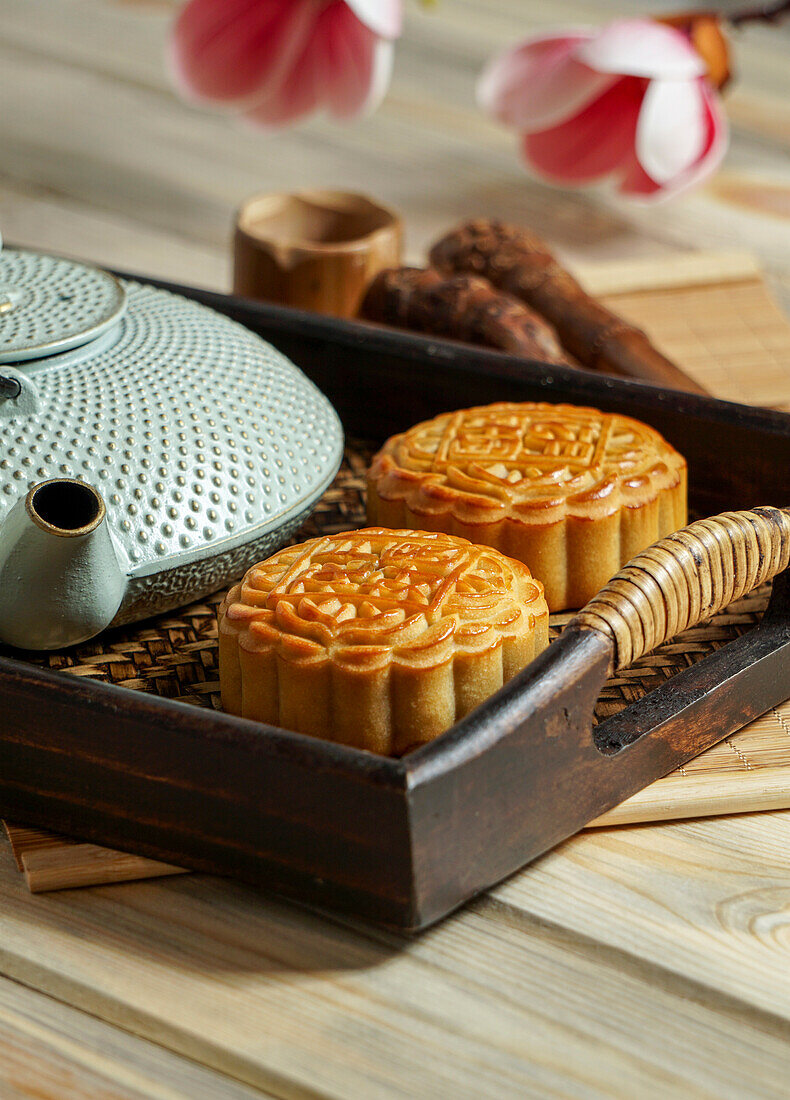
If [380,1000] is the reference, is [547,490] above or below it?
above

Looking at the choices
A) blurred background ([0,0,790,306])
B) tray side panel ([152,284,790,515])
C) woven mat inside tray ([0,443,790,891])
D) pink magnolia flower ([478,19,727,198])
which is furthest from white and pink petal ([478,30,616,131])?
woven mat inside tray ([0,443,790,891])

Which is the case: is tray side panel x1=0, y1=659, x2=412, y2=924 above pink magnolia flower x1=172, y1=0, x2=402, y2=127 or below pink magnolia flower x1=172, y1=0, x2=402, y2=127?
below

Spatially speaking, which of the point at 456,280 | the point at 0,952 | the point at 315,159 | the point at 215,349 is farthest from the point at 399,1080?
the point at 315,159

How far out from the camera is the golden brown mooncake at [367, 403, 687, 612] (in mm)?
807

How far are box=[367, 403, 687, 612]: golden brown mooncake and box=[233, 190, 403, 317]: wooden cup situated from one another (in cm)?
38

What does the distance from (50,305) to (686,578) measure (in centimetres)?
41

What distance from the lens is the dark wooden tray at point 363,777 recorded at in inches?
22.8

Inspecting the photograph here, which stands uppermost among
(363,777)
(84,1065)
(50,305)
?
(50,305)

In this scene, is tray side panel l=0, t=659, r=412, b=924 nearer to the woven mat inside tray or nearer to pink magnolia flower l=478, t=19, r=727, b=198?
the woven mat inside tray

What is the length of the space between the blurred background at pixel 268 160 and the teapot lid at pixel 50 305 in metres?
0.70

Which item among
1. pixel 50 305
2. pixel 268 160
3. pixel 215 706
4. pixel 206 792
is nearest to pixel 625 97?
pixel 268 160

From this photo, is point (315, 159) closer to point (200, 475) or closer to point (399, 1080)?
Answer: point (200, 475)

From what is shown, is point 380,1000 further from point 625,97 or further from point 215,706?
point 625,97

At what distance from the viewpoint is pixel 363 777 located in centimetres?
57
